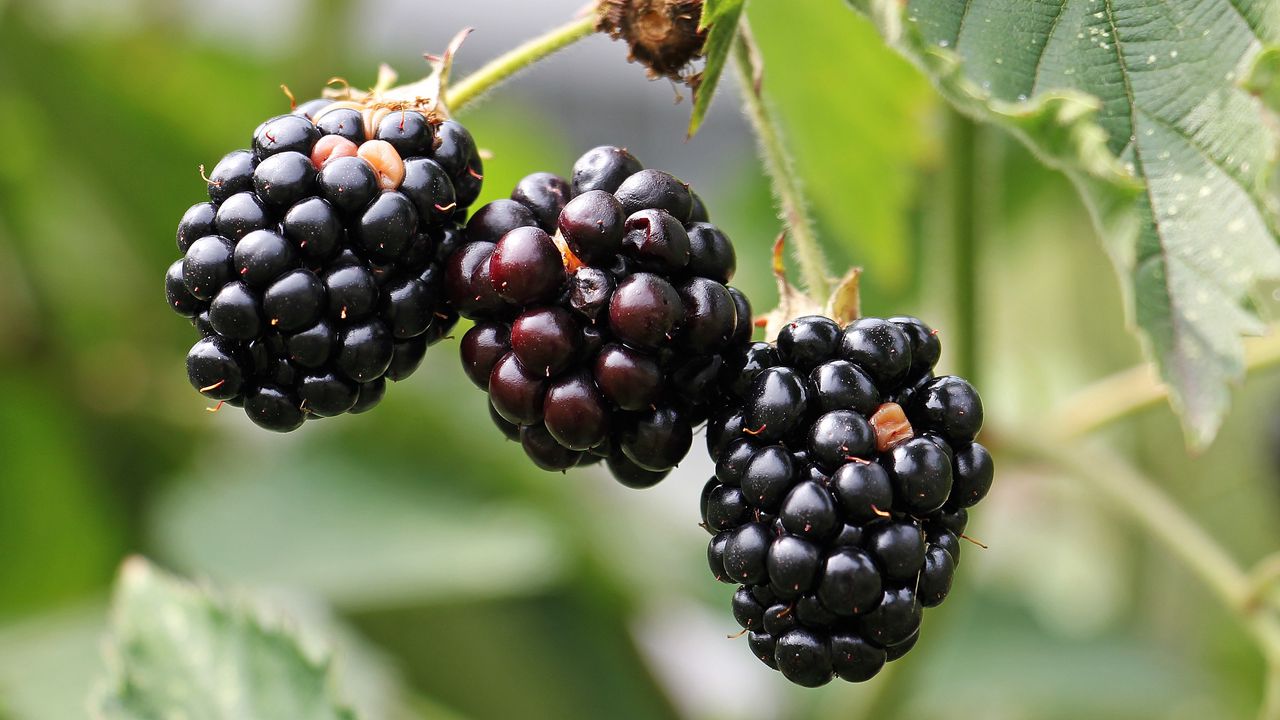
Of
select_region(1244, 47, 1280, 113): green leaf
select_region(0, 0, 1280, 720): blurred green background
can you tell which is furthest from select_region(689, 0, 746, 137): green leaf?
select_region(0, 0, 1280, 720): blurred green background

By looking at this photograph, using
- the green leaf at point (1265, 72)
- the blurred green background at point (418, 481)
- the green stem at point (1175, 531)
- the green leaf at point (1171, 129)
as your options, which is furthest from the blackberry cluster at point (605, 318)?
the blurred green background at point (418, 481)

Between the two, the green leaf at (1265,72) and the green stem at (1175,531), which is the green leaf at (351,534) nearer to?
the green stem at (1175,531)

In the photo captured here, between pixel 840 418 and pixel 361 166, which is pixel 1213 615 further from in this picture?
pixel 361 166

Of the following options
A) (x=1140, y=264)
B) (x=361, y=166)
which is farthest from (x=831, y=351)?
(x=361, y=166)

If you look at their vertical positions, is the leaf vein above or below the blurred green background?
above

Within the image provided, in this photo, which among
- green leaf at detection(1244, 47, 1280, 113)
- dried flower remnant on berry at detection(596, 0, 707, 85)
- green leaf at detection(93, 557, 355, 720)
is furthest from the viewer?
green leaf at detection(93, 557, 355, 720)

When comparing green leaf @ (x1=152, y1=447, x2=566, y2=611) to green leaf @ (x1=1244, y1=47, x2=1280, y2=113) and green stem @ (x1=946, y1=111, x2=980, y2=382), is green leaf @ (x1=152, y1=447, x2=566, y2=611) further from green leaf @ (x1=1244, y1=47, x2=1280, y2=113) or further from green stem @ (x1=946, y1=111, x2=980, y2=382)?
green leaf @ (x1=1244, y1=47, x2=1280, y2=113)

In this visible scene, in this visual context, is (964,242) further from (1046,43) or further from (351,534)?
(351,534)
